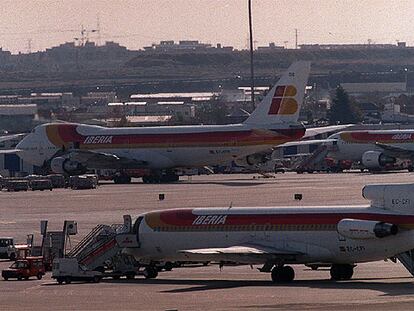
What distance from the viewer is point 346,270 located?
6125 centimetres

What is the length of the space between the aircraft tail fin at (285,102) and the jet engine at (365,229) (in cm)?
6803

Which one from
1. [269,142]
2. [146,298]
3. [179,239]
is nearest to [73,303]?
[146,298]

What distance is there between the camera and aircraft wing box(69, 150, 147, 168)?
133 m

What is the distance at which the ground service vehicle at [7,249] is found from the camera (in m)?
77.2

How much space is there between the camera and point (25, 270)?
223 ft

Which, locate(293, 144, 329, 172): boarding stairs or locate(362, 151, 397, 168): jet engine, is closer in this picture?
locate(362, 151, 397, 168): jet engine

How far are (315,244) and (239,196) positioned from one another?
168 ft

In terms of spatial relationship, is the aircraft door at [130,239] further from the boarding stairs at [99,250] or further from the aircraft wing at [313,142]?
the aircraft wing at [313,142]

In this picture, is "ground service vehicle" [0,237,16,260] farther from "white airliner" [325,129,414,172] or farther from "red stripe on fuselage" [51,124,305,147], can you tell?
"white airliner" [325,129,414,172]

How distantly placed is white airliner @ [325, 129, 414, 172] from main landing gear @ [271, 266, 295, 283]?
88.8 m

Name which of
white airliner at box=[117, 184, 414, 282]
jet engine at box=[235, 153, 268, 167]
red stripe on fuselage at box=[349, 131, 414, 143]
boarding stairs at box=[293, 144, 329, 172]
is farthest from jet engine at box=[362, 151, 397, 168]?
white airliner at box=[117, 184, 414, 282]

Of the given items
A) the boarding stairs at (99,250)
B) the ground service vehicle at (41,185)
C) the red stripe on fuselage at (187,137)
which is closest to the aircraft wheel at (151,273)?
the boarding stairs at (99,250)

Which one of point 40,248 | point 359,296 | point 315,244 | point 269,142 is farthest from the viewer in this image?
point 269,142

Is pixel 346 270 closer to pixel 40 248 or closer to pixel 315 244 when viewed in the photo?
pixel 315 244
